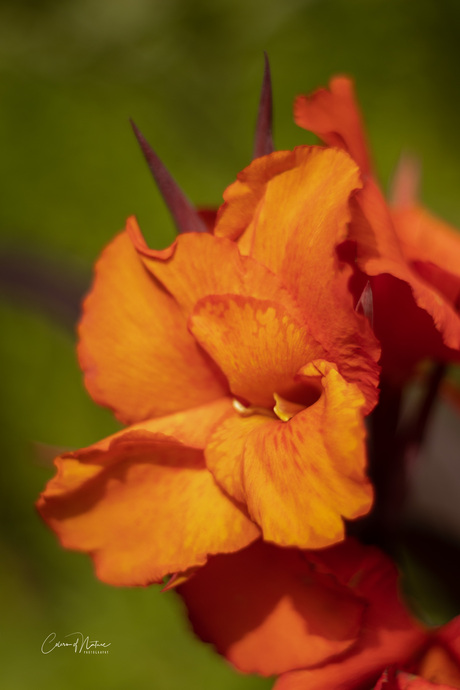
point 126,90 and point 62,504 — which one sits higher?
point 126,90

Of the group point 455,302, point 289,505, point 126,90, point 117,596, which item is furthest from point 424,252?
point 126,90

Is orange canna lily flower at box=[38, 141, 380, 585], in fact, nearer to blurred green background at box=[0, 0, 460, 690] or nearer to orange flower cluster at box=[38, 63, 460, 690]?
orange flower cluster at box=[38, 63, 460, 690]

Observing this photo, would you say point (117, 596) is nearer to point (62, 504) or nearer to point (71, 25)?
point (62, 504)

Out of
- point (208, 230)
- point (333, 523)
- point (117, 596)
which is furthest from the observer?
point (117, 596)
